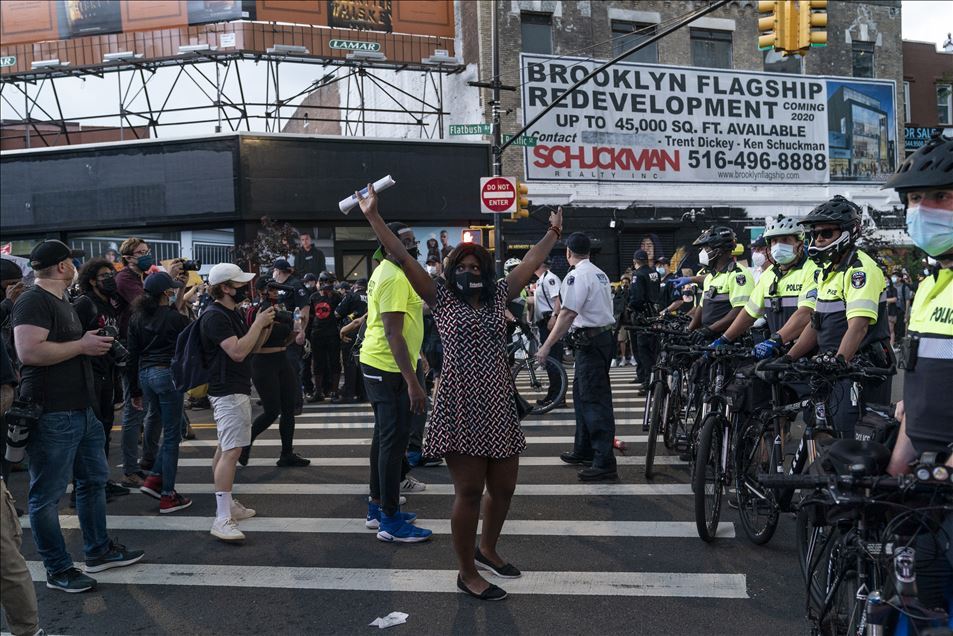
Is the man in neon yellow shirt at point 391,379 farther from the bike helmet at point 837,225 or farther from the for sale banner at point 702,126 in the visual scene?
the for sale banner at point 702,126

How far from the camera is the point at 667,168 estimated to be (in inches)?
1046

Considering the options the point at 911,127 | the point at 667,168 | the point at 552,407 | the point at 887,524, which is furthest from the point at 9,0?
the point at 911,127

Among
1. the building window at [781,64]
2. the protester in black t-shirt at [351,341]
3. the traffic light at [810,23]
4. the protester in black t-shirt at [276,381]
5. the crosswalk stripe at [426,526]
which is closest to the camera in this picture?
the crosswalk stripe at [426,526]

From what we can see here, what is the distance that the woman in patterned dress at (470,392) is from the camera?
4.63m

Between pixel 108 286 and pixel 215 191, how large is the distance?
1561cm

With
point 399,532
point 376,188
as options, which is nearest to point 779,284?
point 399,532

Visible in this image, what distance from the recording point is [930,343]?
9.95 ft

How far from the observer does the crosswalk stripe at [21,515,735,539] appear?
5988 mm

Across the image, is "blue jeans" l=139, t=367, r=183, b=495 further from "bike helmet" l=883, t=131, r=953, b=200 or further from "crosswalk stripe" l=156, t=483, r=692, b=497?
"bike helmet" l=883, t=131, r=953, b=200

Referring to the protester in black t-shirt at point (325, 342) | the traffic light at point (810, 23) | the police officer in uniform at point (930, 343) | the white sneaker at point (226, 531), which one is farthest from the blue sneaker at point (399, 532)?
the traffic light at point (810, 23)

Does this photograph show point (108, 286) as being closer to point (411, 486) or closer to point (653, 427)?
point (411, 486)

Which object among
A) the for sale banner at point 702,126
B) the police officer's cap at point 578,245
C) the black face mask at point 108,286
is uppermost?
the for sale banner at point 702,126

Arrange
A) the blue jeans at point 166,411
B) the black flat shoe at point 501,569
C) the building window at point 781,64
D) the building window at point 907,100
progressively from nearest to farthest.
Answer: the black flat shoe at point 501,569 < the blue jeans at point 166,411 < the building window at point 781,64 < the building window at point 907,100

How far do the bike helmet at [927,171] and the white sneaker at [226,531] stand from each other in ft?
15.7
